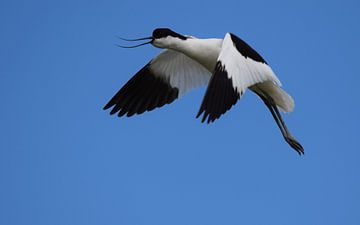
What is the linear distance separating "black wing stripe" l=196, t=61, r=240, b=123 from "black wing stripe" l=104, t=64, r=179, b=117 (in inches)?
93.4

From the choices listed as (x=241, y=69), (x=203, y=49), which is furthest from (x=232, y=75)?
(x=203, y=49)

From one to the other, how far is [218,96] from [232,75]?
490mm

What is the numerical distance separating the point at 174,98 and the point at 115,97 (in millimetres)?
891

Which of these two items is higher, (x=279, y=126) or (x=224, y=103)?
(x=279, y=126)

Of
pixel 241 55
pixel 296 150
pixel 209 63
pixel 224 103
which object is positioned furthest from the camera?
pixel 296 150

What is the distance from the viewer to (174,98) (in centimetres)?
1184

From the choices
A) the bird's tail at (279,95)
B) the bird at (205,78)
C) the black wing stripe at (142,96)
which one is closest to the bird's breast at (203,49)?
the bird at (205,78)

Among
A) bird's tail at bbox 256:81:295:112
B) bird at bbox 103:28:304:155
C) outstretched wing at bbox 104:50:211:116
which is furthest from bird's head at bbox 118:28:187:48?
bird's tail at bbox 256:81:295:112

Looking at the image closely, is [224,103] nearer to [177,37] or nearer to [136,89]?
[177,37]

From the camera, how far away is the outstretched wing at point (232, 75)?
9094 millimetres

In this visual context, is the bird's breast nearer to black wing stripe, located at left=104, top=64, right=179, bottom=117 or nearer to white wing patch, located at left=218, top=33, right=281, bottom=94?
white wing patch, located at left=218, top=33, right=281, bottom=94

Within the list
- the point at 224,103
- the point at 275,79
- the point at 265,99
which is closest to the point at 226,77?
the point at 224,103

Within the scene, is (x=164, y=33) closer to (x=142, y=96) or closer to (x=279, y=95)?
(x=142, y=96)

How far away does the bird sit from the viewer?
30.8ft
